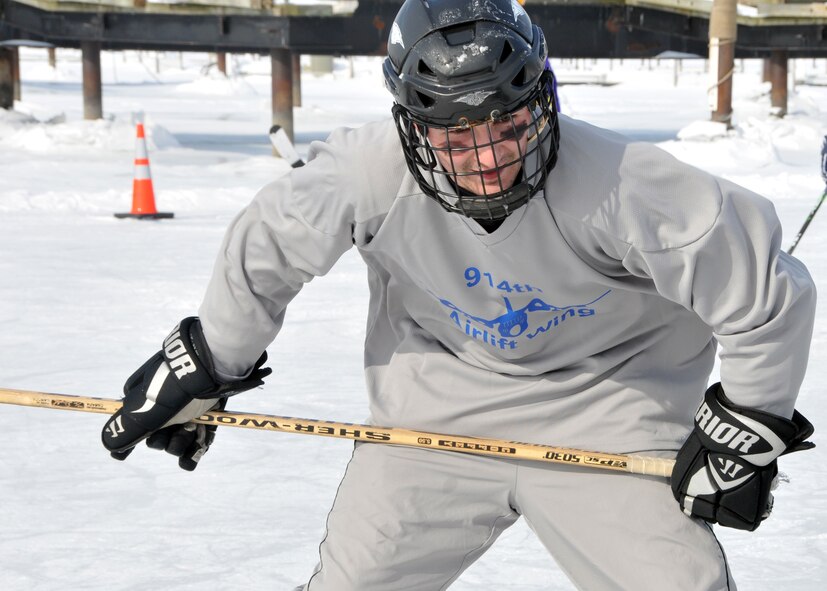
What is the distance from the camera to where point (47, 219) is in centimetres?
864

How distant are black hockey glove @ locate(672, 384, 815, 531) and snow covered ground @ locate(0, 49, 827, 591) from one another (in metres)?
0.95

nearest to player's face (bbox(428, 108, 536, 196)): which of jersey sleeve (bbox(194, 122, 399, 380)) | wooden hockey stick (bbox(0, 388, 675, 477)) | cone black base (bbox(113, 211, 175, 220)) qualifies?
jersey sleeve (bbox(194, 122, 399, 380))

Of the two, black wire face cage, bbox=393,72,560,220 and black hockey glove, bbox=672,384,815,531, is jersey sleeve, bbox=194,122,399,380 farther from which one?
black hockey glove, bbox=672,384,815,531

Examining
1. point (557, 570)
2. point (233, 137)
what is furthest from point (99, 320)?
point (233, 137)

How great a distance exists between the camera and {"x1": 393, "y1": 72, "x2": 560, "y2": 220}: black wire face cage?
1.84m

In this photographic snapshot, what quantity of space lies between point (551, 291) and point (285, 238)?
0.45m

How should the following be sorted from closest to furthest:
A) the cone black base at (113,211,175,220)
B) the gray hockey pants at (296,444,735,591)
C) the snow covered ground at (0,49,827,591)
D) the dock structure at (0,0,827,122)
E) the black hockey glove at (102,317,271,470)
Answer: the gray hockey pants at (296,444,735,591)
the black hockey glove at (102,317,271,470)
the snow covered ground at (0,49,827,591)
the cone black base at (113,211,175,220)
the dock structure at (0,0,827,122)

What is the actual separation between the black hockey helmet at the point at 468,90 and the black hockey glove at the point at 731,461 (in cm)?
48

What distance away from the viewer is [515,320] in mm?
2031

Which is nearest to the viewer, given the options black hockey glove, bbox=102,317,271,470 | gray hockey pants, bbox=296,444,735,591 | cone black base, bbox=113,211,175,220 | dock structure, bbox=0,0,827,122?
gray hockey pants, bbox=296,444,735,591

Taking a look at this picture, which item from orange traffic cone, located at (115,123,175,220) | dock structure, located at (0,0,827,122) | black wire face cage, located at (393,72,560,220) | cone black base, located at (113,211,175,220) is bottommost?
cone black base, located at (113,211,175,220)

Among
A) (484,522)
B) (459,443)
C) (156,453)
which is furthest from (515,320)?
(156,453)

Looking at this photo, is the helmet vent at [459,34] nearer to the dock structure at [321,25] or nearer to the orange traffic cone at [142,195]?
the orange traffic cone at [142,195]

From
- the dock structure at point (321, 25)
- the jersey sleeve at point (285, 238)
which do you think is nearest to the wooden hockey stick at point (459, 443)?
the jersey sleeve at point (285, 238)
